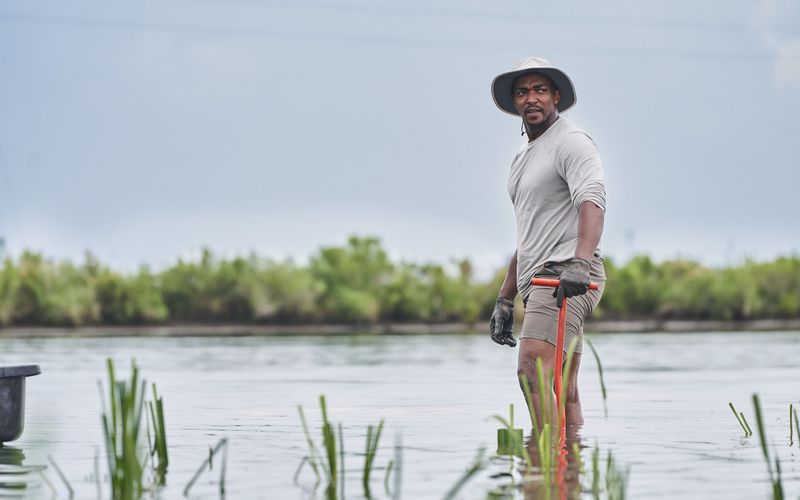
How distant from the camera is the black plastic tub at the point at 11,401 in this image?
8.91m

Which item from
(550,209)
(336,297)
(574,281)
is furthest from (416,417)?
(336,297)

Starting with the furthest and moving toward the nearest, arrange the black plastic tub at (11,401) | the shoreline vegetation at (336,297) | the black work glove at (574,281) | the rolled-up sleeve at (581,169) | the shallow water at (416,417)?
the shoreline vegetation at (336,297) → the black plastic tub at (11,401) → the rolled-up sleeve at (581,169) → the black work glove at (574,281) → the shallow water at (416,417)

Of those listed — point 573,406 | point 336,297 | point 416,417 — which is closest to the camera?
point 573,406

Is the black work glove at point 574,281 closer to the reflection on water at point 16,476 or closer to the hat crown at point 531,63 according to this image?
the hat crown at point 531,63

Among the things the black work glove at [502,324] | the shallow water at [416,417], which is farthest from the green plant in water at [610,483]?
the black work glove at [502,324]

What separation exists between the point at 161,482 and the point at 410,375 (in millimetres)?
12527

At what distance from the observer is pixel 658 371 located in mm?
20188

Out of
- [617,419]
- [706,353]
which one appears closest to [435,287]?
[706,353]

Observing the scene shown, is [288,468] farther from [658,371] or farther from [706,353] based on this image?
[706,353]

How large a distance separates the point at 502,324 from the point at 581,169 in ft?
3.79

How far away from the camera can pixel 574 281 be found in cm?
766

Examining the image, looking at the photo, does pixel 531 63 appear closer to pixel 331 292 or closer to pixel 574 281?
pixel 574 281

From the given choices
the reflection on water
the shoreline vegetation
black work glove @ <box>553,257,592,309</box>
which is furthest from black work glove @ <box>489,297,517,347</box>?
the shoreline vegetation

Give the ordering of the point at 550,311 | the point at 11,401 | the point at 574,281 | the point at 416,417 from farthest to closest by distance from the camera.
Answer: the point at 416,417, the point at 11,401, the point at 550,311, the point at 574,281
